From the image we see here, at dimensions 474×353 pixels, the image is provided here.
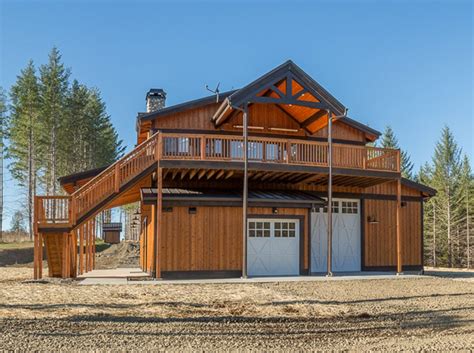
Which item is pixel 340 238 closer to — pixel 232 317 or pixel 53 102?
pixel 232 317

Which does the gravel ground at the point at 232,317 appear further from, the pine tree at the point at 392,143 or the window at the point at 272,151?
the pine tree at the point at 392,143

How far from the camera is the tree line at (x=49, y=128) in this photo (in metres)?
41.2

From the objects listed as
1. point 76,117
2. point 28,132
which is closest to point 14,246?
point 28,132

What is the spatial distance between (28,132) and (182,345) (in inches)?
1473

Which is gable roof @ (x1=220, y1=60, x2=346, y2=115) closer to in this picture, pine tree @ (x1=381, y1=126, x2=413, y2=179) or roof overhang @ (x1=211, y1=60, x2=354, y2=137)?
roof overhang @ (x1=211, y1=60, x2=354, y2=137)

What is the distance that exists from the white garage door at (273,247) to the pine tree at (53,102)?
2570 centimetres

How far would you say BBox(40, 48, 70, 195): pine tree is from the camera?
136 ft

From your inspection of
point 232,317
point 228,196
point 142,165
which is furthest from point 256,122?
point 232,317

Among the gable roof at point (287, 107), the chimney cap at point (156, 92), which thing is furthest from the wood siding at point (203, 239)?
the chimney cap at point (156, 92)

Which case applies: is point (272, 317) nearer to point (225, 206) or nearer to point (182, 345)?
point (182, 345)

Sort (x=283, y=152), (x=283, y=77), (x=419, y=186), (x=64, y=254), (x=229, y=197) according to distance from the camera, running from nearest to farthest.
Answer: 1. (x=64, y=254)
2. (x=229, y=197)
3. (x=283, y=77)
4. (x=283, y=152)
5. (x=419, y=186)

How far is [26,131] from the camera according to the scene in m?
41.5

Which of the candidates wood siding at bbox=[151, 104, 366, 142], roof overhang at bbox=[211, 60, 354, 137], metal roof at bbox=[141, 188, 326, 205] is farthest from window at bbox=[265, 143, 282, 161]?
roof overhang at bbox=[211, 60, 354, 137]

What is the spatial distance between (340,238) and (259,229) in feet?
13.3
